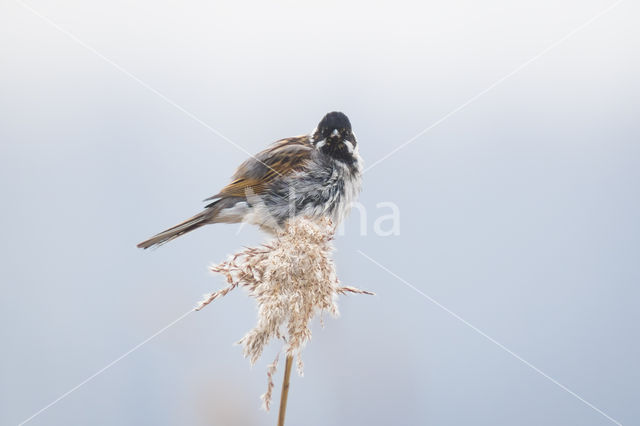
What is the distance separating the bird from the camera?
139 inches

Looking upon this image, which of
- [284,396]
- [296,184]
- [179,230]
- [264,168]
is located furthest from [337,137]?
[284,396]

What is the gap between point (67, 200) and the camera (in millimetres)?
7898

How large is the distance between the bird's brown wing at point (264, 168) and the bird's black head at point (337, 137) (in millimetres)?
122

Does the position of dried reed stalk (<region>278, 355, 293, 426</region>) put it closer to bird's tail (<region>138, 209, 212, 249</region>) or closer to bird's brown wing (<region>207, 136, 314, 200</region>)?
bird's tail (<region>138, 209, 212, 249</region>)

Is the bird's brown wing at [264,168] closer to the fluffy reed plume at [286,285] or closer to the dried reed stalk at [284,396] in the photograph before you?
the fluffy reed plume at [286,285]

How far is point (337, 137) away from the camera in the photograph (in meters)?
3.65

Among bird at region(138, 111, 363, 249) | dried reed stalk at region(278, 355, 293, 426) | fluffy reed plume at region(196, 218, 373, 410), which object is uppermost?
bird at region(138, 111, 363, 249)

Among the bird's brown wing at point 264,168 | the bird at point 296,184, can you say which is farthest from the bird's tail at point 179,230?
the bird's brown wing at point 264,168

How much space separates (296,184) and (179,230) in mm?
A: 819

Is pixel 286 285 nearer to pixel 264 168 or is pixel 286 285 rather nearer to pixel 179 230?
pixel 179 230

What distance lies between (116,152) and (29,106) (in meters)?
1.88

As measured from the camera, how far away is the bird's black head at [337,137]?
3.61 metres

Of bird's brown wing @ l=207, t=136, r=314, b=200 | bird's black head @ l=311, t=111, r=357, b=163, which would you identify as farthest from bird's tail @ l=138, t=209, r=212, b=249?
bird's black head @ l=311, t=111, r=357, b=163

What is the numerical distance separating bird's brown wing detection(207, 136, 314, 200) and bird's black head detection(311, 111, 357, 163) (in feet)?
0.40
